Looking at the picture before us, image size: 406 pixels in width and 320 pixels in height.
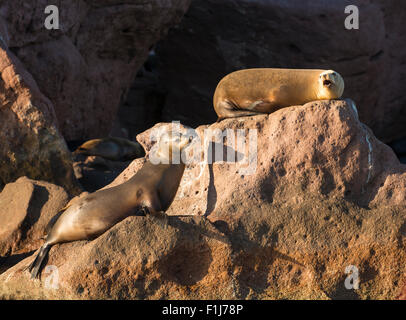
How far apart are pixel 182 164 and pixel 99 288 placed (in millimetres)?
1075

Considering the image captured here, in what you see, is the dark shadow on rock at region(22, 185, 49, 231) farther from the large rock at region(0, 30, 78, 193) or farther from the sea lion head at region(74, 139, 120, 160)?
the sea lion head at region(74, 139, 120, 160)

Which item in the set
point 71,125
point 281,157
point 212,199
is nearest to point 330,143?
point 281,157

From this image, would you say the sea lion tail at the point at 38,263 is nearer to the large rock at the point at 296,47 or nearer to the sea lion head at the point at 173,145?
the sea lion head at the point at 173,145

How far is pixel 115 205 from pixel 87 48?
4.75 m

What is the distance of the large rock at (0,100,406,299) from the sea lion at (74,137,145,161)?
3273 millimetres

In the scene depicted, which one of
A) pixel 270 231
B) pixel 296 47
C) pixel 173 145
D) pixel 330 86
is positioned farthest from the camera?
pixel 296 47

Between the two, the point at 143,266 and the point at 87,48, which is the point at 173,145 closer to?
the point at 143,266

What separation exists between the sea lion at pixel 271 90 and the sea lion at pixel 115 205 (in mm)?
893

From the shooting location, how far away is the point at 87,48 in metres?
8.72

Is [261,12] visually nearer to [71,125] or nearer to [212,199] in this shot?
[71,125]

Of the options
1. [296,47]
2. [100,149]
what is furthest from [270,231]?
[296,47]

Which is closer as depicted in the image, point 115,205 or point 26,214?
point 115,205

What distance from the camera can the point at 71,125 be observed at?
8555mm

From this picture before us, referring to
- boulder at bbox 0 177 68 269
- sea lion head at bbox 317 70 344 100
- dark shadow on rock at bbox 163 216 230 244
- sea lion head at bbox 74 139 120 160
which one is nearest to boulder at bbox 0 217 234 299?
dark shadow on rock at bbox 163 216 230 244
